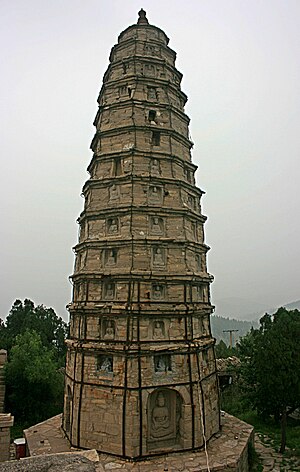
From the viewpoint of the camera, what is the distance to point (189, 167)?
64.0ft

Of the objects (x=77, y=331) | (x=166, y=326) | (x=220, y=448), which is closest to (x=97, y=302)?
(x=77, y=331)

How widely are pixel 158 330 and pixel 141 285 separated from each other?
6.55 feet

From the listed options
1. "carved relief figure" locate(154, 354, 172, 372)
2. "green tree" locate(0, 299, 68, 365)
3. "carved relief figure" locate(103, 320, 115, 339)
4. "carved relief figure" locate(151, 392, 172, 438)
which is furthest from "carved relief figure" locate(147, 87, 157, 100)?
"green tree" locate(0, 299, 68, 365)

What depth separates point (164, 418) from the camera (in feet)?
50.6

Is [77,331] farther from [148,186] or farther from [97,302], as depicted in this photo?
[148,186]

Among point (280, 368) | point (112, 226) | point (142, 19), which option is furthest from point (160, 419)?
point (142, 19)

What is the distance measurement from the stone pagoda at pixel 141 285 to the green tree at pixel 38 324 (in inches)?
810

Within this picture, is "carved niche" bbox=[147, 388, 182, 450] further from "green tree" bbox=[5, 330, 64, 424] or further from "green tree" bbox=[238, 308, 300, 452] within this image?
"green tree" bbox=[5, 330, 64, 424]

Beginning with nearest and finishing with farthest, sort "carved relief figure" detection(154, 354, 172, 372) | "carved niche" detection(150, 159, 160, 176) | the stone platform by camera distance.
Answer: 1. the stone platform
2. "carved relief figure" detection(154, 354, 172, 372)
3. "carved niche" detection(150, 159, 160, 176)

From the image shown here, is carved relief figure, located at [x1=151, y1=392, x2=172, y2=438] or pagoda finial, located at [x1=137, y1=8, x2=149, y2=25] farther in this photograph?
pagoda finial, located at [x1=137, y1=8, x2=149, y2=25]

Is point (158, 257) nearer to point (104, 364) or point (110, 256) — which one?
point (110, 256)

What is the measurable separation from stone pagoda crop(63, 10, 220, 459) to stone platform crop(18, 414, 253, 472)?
39 cm

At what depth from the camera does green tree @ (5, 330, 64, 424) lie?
977 inches

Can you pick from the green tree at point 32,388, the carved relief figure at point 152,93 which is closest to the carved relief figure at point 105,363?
the green tree at point 32,388
